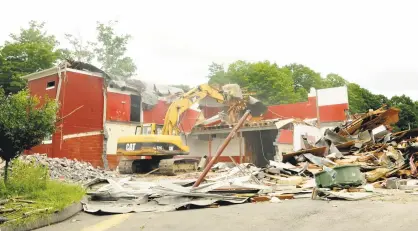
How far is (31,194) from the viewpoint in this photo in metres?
7.22

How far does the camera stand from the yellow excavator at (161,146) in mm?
17219

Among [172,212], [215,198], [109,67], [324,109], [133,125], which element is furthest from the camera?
[109,67]

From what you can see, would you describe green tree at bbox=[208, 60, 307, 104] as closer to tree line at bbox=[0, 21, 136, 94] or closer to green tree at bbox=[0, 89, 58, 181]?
tree line at bbox=[0, 21, 136, 94]

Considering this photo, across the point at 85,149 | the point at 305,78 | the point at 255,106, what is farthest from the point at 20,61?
the point at 305,78

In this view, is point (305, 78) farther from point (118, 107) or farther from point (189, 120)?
point (118, 107)

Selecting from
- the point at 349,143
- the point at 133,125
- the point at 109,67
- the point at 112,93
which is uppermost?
the point at 109,67

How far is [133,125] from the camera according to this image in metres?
25.0

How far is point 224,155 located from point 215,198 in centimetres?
1795

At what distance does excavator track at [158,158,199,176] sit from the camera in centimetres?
1758

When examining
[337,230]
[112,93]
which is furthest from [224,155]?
[337,230]

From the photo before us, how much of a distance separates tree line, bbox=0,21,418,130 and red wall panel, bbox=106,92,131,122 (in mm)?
10749

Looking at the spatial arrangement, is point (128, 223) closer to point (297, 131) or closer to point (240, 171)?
point (240, 171)

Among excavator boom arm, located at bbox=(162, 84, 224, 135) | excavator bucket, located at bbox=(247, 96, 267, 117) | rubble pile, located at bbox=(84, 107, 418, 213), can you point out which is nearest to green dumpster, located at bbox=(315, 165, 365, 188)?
Answer: rubble pile, located at bbox=(84, 107, 418, 213)

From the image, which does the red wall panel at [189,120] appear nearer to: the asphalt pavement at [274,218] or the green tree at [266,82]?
the asphalt pavement at [274,218]
